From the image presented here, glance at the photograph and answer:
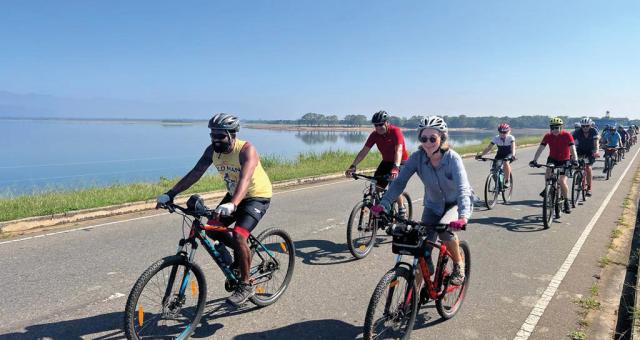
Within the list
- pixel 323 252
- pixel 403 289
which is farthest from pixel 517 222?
pixel 403 289

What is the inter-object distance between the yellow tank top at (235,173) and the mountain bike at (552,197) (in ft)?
20.9

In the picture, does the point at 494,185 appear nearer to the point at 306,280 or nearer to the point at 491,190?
the point at 491,190

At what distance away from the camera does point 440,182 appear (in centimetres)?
420

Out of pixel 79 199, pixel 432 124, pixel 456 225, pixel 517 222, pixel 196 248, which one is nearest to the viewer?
pixel 456 225

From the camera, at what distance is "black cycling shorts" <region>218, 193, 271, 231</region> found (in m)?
4.31

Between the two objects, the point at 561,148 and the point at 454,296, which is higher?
the point at 561,148

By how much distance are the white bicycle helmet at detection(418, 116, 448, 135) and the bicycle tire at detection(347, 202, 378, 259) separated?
8.46ft

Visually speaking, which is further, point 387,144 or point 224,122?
point 387,144

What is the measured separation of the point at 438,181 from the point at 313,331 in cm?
A: 188

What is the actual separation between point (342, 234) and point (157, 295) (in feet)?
15.3

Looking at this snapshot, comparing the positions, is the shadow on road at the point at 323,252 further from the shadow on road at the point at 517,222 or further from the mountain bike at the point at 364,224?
the shadow on road at the point at 517,222

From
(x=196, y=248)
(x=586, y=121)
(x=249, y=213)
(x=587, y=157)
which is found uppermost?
(x=586, y=121)

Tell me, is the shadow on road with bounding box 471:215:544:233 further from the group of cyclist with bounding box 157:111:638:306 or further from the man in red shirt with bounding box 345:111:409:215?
the group of cyclist with bounding box 157:111:638:306

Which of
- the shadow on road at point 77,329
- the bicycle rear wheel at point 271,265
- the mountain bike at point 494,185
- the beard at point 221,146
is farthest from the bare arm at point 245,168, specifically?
the mountain bike at point 494,185
